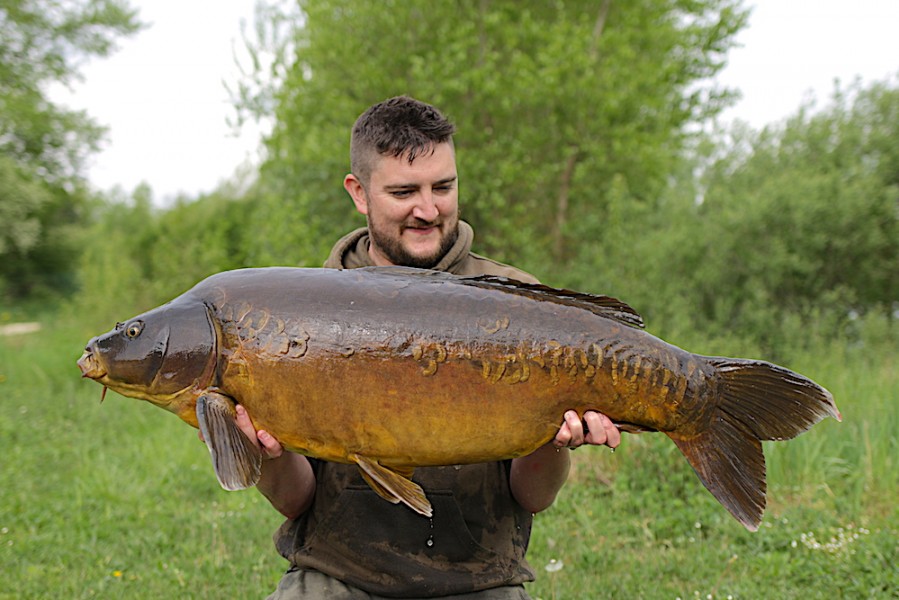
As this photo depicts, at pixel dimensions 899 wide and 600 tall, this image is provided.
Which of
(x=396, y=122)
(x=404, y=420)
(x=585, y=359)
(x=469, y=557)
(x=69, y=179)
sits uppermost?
(x=396, y=122)

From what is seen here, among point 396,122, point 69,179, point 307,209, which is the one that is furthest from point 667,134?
point 69,179

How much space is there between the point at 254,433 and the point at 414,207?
1.09 m

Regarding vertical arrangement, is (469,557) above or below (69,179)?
above

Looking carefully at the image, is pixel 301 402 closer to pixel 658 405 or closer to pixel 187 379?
pixel 187 379

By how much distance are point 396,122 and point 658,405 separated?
1399 mm

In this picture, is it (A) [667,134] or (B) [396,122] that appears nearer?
(B) [396,122]

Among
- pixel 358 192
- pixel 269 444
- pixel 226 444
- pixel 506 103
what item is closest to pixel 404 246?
pixel 358 192

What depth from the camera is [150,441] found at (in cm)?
718

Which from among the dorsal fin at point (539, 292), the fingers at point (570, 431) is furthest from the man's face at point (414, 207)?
the fingers at point (570, 431)

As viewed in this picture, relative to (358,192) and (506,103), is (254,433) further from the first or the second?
(506,103)

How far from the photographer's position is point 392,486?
219 cm

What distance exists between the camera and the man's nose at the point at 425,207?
9.48 feet

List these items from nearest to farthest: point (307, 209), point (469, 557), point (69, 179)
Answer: point (469, 557)
point (307, 209)
point (69, 179)

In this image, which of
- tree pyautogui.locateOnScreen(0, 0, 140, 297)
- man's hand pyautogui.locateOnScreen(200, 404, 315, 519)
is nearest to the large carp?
man's hand pyautogui.locateOnScreen(200, 404, 315, 519)
